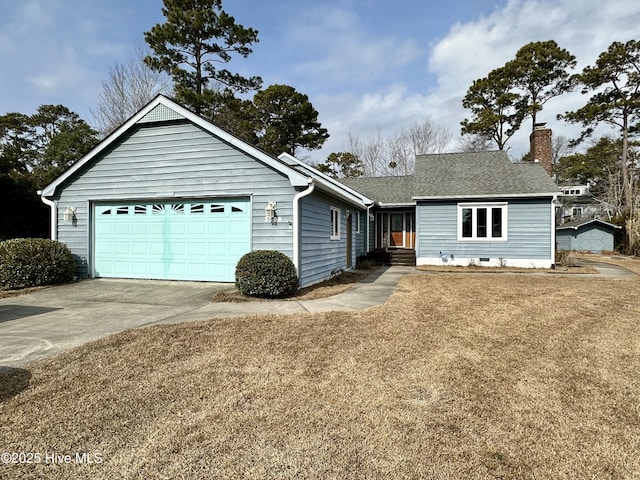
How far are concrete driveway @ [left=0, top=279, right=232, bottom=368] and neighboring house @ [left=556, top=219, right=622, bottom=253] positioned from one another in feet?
84.9

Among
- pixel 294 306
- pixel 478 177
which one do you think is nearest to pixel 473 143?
pixel 478 177

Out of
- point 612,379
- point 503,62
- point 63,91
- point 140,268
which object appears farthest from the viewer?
point 503,62

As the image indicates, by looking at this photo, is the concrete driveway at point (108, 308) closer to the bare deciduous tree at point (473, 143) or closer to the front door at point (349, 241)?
the front door at point (349, 241)

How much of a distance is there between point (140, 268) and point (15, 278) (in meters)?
2.91

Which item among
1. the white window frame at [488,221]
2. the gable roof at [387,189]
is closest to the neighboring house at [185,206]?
the white window frame at [488,221]

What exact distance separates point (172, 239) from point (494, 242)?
12.6m

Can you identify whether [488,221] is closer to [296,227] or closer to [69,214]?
[296,227]

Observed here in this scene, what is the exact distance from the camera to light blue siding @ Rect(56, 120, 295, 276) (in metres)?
9.16

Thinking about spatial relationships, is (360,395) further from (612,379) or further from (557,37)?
(557,37)

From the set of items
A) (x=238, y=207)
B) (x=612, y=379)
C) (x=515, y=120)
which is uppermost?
(x=515, y=120)

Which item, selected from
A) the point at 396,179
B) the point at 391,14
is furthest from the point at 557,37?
the point at 391,14

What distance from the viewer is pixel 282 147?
91.9ft

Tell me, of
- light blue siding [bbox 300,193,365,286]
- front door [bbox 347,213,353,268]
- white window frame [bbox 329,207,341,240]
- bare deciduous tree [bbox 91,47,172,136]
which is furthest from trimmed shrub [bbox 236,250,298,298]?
bare deciduous tree [bbox 91,47,172,136]

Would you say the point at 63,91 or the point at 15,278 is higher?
the point at 63,91
